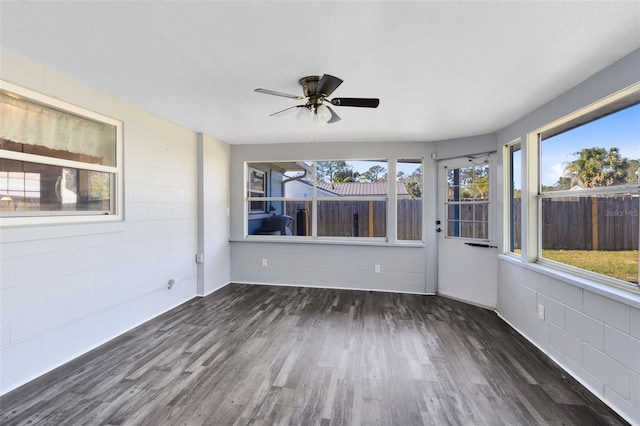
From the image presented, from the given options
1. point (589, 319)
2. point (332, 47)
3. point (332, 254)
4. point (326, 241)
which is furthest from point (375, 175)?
point (589, 319)

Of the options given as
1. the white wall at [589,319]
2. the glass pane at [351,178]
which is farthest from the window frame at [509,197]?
the glass pane at [351,178]

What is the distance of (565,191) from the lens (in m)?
2.56

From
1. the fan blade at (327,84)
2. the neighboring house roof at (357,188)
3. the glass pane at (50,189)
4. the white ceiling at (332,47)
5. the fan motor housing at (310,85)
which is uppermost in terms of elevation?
the white ceiling at (332,47)

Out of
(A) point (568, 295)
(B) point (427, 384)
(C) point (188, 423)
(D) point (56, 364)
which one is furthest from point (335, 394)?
(D) point (56, 364)

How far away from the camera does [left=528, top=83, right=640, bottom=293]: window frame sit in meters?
2.00

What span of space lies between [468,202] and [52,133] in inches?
185

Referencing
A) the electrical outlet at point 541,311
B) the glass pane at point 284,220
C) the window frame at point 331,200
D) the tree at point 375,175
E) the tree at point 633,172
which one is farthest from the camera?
the glass pane at point 284,220

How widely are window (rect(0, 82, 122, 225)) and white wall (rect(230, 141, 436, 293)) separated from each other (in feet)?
7.06

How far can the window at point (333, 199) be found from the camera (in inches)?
177

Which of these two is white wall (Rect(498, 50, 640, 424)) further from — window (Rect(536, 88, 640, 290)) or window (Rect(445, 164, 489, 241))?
window (Rect(445, 164, 489, 241))

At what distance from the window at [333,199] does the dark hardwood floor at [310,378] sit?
163 centimetres

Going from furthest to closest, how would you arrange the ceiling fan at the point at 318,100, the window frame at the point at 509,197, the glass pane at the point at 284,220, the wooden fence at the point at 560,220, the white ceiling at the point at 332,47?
the glass pane at the point at 284,220 < the window frame at the point at 509,197 < the ceiling fan at the point at 318,100 < the wooden fence at the point at 560,220 < the white ceiling at the point at 332,47

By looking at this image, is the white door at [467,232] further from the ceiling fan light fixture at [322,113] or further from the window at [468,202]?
the ceiling fan light fixture at [322,113]

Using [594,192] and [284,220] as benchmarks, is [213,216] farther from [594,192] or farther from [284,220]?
[594,192]
